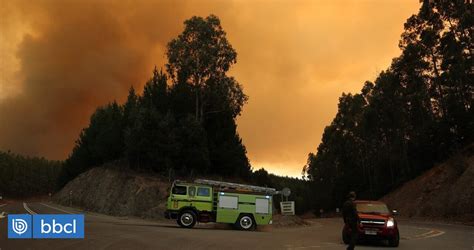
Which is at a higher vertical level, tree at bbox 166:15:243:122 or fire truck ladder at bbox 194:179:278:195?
tree at bbox 166:15:243:122

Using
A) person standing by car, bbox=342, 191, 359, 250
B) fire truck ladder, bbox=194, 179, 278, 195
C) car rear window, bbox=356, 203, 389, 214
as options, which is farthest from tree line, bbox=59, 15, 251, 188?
person standing by car, bbox=342, 191, 359, 250

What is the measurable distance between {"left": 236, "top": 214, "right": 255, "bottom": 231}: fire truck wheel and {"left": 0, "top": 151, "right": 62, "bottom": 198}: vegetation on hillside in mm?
139043

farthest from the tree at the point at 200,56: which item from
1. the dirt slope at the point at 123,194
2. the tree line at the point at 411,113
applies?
the tree line at the point at 411,113

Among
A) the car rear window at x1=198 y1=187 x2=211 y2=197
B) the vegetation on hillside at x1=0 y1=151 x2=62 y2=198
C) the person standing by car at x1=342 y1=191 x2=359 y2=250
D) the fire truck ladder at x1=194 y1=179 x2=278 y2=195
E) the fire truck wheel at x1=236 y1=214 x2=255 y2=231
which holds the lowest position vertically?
the fire truck wheel at x1=236 y1=214 x2=255 y2=231

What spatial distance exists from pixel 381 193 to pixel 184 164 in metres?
35.4

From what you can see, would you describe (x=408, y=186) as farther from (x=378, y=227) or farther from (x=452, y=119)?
(x=378, y=227)

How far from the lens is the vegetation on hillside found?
5891 inches

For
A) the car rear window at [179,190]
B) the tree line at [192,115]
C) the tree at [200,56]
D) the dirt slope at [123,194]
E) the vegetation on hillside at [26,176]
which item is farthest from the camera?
the vegetation on hillside at [26,176]

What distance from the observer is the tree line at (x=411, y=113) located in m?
52.4

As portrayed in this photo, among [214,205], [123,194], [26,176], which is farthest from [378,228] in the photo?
[26,176]

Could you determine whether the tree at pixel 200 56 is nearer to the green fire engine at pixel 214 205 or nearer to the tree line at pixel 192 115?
the tree line at pixel 192 115

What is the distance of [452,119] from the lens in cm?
5534

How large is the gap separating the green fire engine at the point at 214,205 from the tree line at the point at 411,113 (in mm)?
33895

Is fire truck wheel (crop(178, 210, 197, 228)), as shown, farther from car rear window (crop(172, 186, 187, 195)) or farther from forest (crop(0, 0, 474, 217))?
forest (crop(0, 0, 474, 217))
